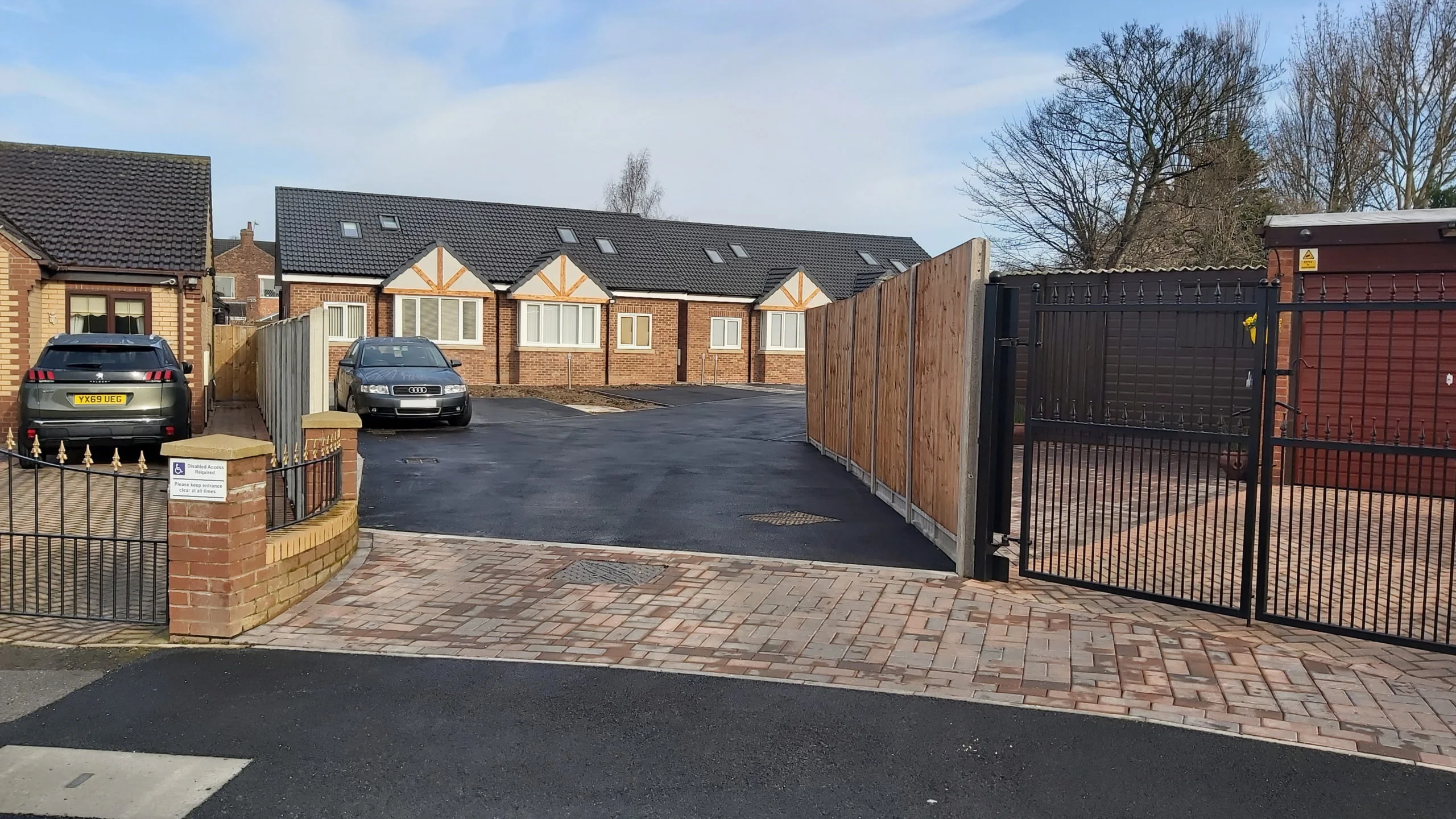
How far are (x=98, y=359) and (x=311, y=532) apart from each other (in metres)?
7.60

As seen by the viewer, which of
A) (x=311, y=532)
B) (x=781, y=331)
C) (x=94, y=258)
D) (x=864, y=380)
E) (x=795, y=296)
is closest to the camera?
(x=311, y=532)

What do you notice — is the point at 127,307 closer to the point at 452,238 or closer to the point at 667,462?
the point at 667,462

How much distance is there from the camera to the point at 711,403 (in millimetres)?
25281

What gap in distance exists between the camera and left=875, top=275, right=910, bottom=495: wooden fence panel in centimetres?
978

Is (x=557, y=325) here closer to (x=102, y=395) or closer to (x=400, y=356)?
(x=400, y=356)

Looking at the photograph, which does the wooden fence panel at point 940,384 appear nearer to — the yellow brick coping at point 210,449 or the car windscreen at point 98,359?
the yellow brick coping at point 210,449

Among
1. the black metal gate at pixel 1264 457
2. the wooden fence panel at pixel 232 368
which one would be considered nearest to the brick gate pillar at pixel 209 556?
the black metal gate at pixel 1264 457

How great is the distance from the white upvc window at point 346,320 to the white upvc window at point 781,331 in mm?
13778

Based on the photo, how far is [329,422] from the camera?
7.76 m

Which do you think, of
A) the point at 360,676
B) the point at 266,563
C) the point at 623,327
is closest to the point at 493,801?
the point at 360,676

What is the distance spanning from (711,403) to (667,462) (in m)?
Result: 11.7

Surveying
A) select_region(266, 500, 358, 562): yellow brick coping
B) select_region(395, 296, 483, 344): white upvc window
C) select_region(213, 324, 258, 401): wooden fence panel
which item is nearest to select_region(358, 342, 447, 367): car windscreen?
select_region(213, 324, 258, 401): wooden fence panel

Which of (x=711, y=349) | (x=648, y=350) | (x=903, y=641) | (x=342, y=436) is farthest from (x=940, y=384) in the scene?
(x=711, y=349)

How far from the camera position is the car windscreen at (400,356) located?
18422 millimetres
